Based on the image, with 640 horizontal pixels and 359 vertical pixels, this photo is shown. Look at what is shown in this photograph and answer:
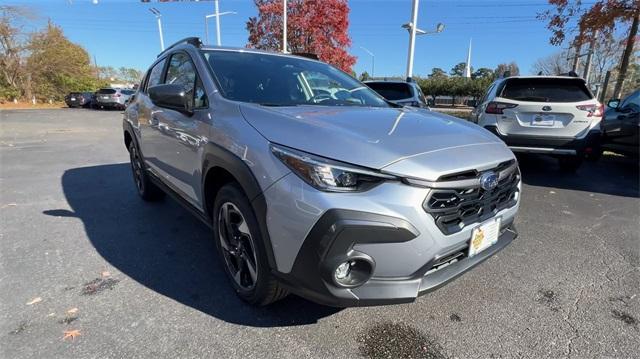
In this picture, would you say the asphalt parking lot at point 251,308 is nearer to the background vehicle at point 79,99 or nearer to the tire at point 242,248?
the tire at point 242,248

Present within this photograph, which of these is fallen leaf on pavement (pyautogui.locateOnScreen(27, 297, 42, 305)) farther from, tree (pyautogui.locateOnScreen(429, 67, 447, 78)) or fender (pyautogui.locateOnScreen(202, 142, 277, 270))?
tree (pyautogui.locateOnScreen(429, 67, 447, 78))

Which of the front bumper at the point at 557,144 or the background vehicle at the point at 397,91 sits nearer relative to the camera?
the front bumper at the point at 557,144

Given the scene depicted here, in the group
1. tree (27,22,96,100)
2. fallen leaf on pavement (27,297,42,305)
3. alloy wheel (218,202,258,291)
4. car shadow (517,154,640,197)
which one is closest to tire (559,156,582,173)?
car shadow (517,154,640,197)

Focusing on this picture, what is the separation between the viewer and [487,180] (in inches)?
84.8

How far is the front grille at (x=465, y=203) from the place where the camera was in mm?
1946

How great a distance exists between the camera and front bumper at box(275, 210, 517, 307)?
1.81 m

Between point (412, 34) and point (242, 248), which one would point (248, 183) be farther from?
point (412, 34)

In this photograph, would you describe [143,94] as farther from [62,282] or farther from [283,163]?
[283,163]

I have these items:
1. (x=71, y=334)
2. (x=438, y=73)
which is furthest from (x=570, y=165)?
(x=438, y=73)

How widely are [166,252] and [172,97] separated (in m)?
1.41

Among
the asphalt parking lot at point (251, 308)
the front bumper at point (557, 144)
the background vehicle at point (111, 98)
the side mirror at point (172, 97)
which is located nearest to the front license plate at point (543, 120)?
the front bumper at point (557, 144)

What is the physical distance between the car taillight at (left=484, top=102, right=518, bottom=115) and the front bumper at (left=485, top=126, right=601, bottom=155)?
44cm

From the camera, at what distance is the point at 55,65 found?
3288cm

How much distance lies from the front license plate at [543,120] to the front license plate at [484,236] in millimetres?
4023
